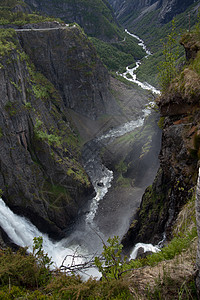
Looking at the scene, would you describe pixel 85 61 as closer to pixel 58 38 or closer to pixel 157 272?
pixel 58 38

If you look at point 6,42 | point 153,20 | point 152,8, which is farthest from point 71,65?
point 152,8

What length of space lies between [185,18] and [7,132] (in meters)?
82.5

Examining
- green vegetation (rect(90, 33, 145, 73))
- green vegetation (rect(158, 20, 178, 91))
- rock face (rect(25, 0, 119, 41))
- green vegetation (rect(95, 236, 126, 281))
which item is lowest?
green vegetation (rect(95, 236, 126, 281))

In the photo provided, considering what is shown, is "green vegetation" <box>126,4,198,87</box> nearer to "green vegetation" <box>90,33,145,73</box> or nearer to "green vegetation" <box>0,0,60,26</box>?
"green vegetation" <box>90,33,145,73</box>

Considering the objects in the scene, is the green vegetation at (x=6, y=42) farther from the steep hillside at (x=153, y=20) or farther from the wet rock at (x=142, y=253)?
the steep hillside at (x=153, y=20)

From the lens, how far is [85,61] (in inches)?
1453

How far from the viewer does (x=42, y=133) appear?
22.3 m

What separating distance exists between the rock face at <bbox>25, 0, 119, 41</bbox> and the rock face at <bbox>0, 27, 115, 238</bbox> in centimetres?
A: 4618

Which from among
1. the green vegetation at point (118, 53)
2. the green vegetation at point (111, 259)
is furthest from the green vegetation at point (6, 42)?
the green vegetation at point (118, 53)

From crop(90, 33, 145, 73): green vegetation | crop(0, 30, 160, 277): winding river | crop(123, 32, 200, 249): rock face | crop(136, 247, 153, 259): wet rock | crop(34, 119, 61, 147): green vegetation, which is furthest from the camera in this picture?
crop(90, 33, 145, 73): green vegetation

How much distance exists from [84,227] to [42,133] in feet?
32.5

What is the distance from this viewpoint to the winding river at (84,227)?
16594 mm

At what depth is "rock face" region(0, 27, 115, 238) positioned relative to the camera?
18766mm

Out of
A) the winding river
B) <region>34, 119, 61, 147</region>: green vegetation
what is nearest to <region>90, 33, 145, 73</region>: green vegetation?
the winding river
